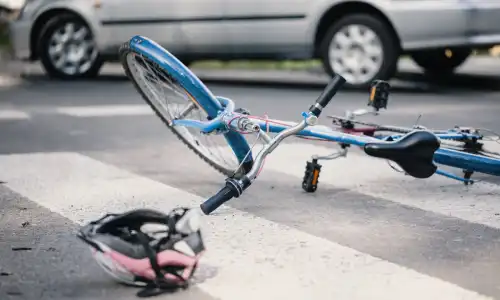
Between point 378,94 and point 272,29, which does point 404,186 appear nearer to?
point 378,94

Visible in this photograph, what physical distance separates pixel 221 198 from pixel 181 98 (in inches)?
47.6

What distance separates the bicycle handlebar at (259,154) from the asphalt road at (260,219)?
0.12m

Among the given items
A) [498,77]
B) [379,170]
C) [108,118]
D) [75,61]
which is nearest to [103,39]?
[75,61]

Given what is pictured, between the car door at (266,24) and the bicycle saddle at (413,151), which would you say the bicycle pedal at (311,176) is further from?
the car door at (266,24)

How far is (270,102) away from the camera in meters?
9.61

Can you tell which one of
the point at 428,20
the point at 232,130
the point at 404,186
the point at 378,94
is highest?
the point at 378,94

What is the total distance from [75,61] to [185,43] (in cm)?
152

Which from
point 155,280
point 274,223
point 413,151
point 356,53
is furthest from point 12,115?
point 155,280

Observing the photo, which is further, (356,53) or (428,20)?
(356,53)

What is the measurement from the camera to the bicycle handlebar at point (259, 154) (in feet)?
14.4

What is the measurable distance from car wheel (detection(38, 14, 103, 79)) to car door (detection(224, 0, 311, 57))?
1.85 meters

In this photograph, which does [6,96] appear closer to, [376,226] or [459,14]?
[459,14]

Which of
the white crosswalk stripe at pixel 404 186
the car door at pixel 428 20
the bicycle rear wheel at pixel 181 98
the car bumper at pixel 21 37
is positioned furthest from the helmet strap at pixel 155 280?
the car bumper at pixel 21 37

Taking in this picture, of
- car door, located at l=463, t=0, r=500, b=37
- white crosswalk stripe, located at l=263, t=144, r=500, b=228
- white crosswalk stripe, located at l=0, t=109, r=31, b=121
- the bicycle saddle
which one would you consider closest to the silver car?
car door, located at l=463, t=0, r=500, b=37
